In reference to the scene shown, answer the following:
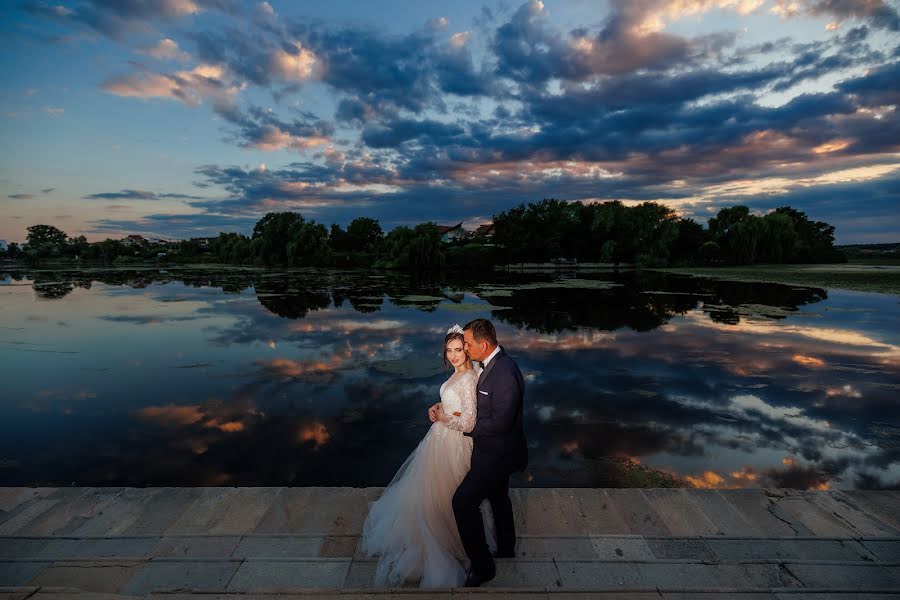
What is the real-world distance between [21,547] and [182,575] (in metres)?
1.87

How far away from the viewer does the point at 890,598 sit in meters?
3.47


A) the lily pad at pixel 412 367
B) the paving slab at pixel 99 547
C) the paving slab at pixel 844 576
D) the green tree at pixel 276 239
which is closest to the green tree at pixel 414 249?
the green tree at pixel 276 239

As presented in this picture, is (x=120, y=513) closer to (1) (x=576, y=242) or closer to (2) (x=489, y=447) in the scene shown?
(2) (x=489, y=447)

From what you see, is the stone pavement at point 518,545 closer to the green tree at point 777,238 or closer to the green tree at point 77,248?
the green tree at point 777,238

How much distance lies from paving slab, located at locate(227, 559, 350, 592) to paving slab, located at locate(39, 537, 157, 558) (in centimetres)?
108

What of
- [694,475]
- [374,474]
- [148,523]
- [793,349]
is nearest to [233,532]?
[148,523]

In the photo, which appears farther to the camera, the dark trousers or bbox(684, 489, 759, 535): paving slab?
bbox(684, 489, 759, 535): paving slab

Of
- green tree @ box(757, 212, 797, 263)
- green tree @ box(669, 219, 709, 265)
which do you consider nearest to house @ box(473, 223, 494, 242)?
green tree @ box(669, 219, 709, 265)

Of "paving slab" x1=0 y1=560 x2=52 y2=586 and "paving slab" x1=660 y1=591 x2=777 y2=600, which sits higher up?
"paving slab" x1=660 y1=591 x2=777 y2=600

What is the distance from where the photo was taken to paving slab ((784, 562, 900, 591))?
3666mm

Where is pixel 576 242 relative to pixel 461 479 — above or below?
above

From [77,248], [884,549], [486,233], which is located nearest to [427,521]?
[884,549]

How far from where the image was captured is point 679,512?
482 cm

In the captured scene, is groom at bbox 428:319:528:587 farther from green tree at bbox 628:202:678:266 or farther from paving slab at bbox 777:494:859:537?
green tree at bbox 628:202:678:266
